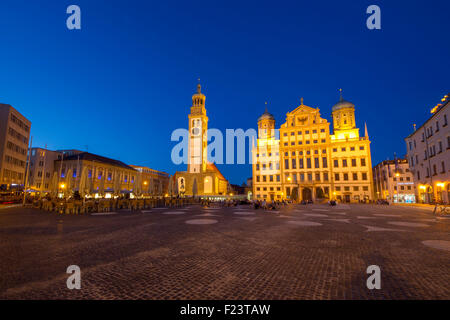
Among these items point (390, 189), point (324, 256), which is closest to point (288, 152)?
point (390, 189)

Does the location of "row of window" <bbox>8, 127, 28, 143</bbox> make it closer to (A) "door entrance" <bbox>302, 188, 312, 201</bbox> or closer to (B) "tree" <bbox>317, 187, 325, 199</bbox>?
(A) "door entrance" <bbox>302, 188, 312, 201</bbox>

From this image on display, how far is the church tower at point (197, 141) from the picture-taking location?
276 feet

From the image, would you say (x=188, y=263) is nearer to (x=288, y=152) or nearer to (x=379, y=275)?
(x=379, y=275)

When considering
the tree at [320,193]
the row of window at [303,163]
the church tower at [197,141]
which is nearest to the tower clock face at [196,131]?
the church tower at [197,141]

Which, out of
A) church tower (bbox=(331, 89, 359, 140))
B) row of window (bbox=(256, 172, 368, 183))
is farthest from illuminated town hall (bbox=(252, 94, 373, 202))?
church tower (bbox=(331, 89, 359, 140))

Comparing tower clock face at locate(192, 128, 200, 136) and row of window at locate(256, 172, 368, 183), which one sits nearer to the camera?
row of window at locate(256, 172, 368, 183)

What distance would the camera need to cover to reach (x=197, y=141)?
8531 centimetres

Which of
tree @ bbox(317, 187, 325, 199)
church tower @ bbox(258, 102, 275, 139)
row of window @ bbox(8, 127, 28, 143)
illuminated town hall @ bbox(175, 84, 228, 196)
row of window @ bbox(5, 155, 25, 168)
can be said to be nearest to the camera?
row of window @ bbox(5, 155, 25, 168)

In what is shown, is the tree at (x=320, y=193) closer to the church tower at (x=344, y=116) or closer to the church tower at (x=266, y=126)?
the church tower at (x=344, y=116)

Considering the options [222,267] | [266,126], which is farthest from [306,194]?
[222,267]

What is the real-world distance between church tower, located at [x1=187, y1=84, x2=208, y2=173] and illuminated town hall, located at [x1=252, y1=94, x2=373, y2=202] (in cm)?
2537

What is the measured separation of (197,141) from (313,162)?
148ft

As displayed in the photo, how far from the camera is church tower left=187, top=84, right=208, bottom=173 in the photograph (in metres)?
84.0
